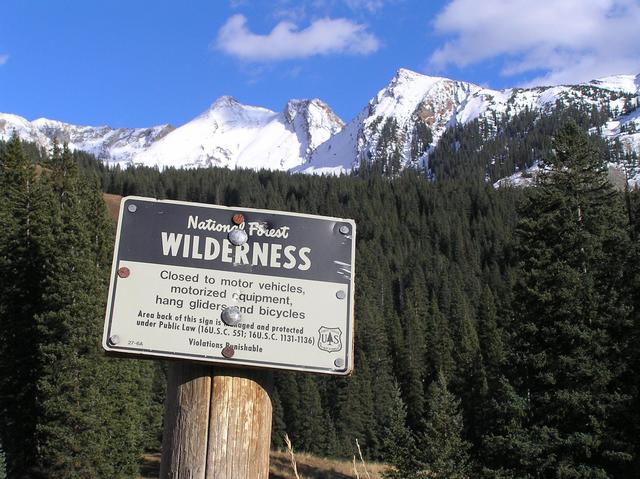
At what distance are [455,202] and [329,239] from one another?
148846 millimetres

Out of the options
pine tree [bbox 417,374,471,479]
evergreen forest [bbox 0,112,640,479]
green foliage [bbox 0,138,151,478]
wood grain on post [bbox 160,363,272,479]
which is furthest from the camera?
pine tree [bbox 417,374,471,479]

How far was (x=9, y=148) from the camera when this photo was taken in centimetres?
4428

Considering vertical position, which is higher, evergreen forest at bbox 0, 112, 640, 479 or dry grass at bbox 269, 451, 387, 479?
evergreen forest at bbox 0, 112, 640, 479

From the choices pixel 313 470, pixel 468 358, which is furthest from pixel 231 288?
pixel 468 358

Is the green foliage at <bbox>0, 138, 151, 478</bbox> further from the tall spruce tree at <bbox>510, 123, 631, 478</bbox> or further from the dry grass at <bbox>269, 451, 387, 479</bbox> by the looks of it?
the tall spruce tree at <bbox>510, 123, 631, 478</bbox>

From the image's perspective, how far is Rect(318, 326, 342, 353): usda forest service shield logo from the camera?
2.41 m

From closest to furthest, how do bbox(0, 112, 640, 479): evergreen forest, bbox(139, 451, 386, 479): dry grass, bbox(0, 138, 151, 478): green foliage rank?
bbox(0, 112, 640, 479): evergreen forest < bbox(0, 138, 151, 478): green foliage < bbox(139, 451, 386, 479): dry grass

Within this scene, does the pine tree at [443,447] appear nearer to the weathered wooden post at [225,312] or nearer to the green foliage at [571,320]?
the green foliage at [571,320]

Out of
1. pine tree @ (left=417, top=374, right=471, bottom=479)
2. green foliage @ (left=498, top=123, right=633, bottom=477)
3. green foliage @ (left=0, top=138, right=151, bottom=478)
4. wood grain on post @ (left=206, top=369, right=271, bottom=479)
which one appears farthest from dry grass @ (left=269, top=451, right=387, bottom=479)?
wood grain on post @ (left=206, top=369, right=271, bottom=479)

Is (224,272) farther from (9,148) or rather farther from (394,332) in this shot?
(394,332)

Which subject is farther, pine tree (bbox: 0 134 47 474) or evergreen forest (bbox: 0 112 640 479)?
pine tree (bbox: 0 134 47 474)

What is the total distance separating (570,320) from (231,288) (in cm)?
1857

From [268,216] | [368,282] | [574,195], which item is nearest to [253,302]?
[268,216]

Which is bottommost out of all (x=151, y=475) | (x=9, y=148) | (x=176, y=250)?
(x=151, y=475)
